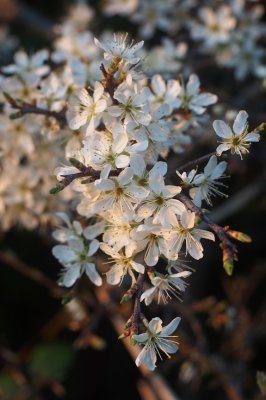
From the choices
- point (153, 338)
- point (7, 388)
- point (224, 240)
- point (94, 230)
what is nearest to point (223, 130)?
point (224, 240)

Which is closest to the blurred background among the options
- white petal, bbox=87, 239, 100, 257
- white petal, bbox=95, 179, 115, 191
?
white petal, bbox=87, 239, 100, 257

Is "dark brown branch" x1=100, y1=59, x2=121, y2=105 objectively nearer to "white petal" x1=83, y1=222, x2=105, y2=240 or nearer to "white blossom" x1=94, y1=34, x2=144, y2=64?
"white blossom" x1=94, y1=34, x2=144, y2=64

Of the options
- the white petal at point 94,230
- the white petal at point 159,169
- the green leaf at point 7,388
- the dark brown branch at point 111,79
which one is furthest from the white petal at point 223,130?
the green leaf at point 7,388

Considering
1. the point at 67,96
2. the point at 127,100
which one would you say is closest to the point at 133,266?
the point at 127,100

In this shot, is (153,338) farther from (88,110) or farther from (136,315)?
(88,110)

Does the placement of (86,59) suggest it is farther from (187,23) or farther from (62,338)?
(62,338)
